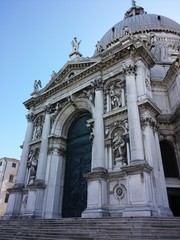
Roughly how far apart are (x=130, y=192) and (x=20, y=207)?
8.60 meters

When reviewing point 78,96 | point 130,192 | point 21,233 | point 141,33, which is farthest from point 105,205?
point 141,33

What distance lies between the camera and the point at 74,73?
1523 centimetres

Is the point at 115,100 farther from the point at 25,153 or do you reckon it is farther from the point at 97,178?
the point at 25,153

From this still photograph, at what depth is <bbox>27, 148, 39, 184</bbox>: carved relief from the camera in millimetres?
13881

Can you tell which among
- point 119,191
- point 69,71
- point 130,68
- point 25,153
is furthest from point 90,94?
point 25,153

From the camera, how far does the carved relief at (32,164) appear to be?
13.9 metres

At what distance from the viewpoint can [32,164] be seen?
46.7 ft

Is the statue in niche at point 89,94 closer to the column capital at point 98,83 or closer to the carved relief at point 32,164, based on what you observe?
the column capital at point 98,83

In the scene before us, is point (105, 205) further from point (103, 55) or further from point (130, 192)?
point (103, 55)

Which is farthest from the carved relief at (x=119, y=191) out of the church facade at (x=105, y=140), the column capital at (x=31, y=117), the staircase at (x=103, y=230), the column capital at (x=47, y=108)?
the column capital at (x=31, y=117)

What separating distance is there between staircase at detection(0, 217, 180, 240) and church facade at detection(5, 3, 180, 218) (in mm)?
1661

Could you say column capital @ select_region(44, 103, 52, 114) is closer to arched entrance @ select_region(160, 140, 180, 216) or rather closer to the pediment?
the pediment

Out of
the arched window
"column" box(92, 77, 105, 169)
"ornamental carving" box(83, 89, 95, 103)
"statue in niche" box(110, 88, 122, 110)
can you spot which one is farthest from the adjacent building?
the arched window

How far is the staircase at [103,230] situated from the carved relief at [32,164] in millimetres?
6035
